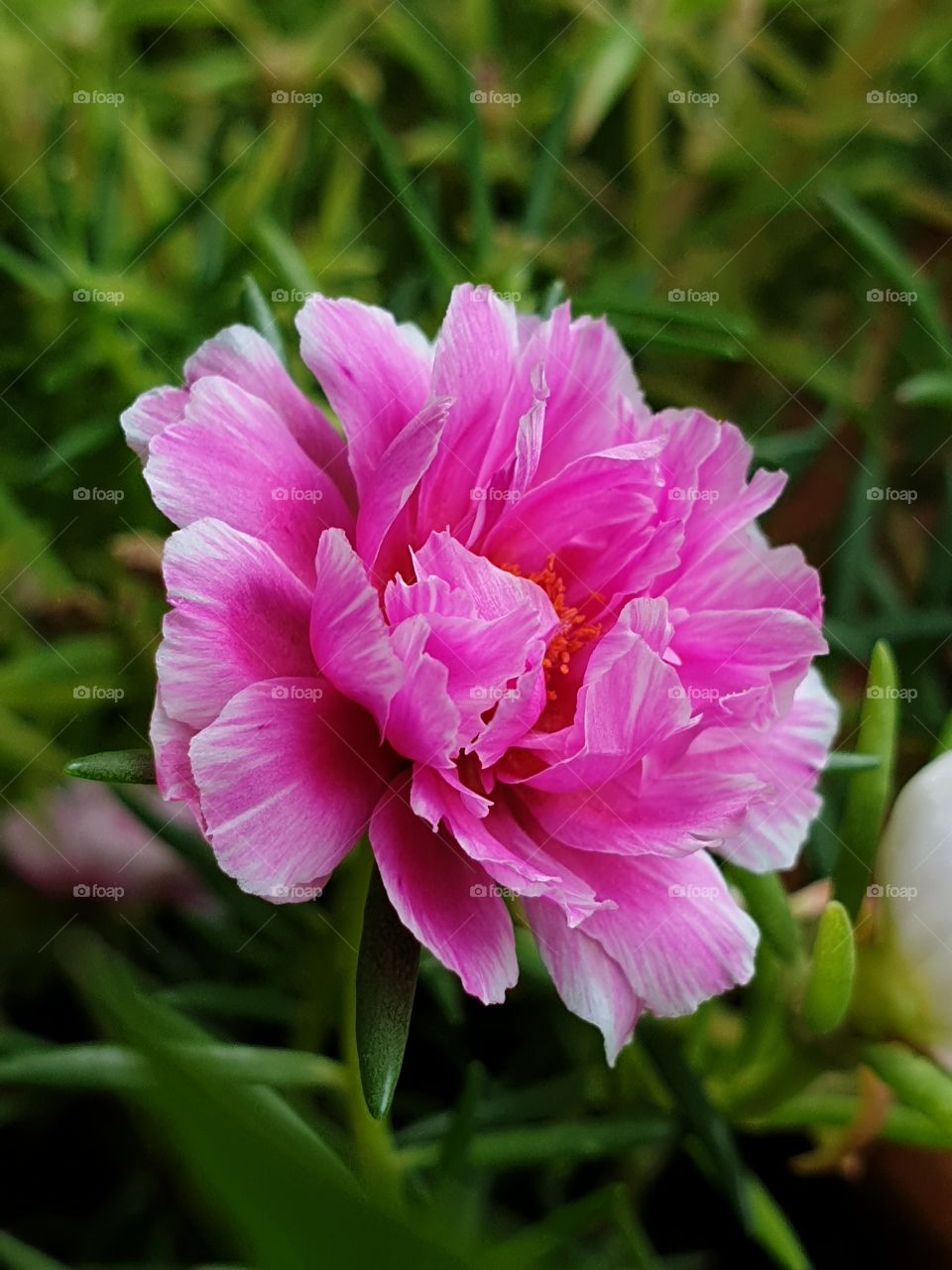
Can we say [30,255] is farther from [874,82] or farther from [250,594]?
[874,82]

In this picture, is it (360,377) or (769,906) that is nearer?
(360,377)

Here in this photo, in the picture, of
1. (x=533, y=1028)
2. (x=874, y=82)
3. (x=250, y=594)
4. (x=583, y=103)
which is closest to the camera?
(x=250, y=594)

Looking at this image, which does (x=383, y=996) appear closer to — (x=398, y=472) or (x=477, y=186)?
(x=398, y=472)

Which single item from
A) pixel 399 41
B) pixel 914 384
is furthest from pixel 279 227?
pixel 914 384

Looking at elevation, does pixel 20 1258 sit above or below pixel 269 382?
below

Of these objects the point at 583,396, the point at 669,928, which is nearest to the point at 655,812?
the point at 669,928
